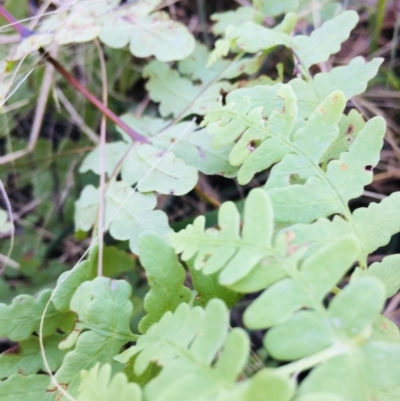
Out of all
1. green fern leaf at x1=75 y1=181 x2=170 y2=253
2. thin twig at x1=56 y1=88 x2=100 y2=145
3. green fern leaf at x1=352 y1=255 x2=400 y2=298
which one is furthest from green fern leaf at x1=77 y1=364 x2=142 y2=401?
thin twig at x1=56 y1=88 x2=100 y2=145

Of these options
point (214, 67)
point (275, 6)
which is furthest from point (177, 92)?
point (275, 6)

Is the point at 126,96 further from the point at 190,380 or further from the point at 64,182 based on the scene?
the point at 190,380

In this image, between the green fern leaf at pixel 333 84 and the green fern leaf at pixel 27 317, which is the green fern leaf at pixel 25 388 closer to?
the green fern leaf at pixel 27 317

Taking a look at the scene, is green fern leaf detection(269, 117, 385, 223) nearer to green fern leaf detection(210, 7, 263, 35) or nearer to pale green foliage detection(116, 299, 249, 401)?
pale green foliage detection(116, 299, 249, 401)

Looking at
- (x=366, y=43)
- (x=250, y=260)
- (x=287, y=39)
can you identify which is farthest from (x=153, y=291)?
(x=366, y=43)

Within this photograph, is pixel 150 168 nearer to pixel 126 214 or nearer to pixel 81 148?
pixel 126 214

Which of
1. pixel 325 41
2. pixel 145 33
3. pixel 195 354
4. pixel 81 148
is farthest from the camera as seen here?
pixel 81 148

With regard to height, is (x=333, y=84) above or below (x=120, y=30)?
below
